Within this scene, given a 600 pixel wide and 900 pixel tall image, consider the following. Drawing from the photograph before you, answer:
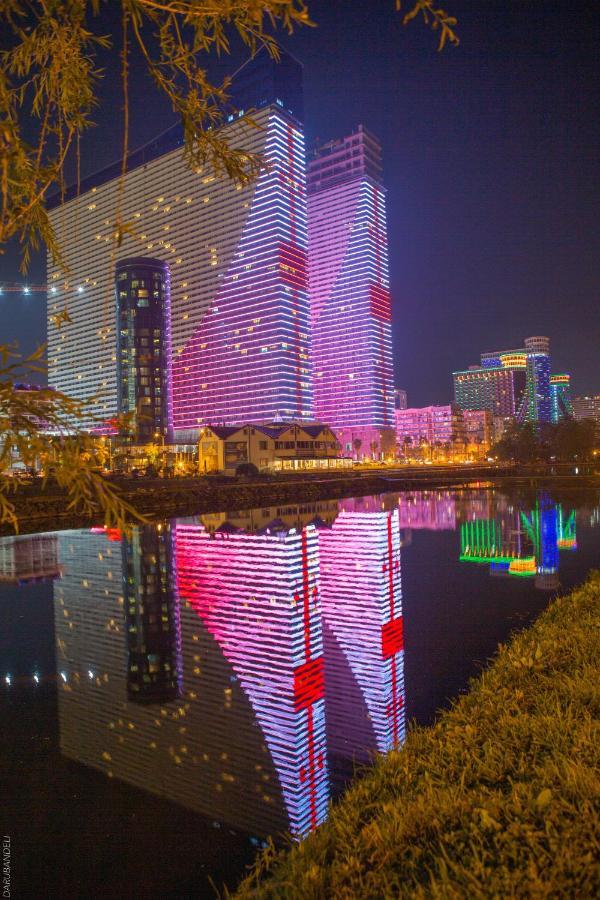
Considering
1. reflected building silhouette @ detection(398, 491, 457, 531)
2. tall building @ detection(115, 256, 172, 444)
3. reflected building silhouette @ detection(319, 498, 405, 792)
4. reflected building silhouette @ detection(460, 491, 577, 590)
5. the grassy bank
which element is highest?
tall building @ detection(115, 256, 172, 444)

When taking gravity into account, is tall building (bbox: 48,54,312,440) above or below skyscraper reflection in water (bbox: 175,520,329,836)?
above

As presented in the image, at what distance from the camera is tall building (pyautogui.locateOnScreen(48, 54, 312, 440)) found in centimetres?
15288

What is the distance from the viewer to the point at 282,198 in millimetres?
154000

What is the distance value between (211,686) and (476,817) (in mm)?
5823

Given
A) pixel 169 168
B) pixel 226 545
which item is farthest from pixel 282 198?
pixel 226 545

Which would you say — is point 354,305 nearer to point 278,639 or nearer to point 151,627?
point 151,627

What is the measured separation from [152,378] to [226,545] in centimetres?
12822

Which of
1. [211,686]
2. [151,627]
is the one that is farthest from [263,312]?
[211,686]

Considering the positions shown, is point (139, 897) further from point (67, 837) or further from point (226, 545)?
point (226, 545)

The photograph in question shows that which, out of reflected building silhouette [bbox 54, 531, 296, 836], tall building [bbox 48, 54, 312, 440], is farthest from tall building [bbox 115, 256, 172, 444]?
reflected building silhouette [bbox 54, 531, 296, 836]

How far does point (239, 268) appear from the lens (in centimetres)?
16075

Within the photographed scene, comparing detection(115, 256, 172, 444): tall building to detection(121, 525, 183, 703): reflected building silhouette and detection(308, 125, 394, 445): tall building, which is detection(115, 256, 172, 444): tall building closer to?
detection(308, 125, 394, 445): tall building

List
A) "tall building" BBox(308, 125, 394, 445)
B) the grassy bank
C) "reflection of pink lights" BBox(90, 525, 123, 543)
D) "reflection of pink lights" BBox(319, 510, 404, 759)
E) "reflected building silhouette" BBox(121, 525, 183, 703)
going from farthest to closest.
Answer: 1. "tall building" BBox(308, 125, 394, 445)
2. "reflection of pink lights" BBox(90, 525, 123, 543)
3. "reflected building silhouette" BBox(121, 525, 183, 703)
4. "reflection of pink lights" BBox(319, 510, 404, 759)
5. the grassy bank

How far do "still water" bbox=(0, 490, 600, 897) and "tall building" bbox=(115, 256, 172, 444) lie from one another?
422 feet
